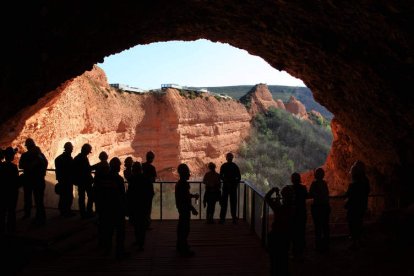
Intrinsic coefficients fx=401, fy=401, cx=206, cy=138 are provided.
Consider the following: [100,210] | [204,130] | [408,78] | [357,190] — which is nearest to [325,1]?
[408,78]

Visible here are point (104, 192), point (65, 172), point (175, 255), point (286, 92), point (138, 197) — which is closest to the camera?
point (104, 192)

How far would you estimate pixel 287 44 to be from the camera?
454 inches

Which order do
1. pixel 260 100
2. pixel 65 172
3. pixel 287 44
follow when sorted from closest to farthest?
pixel 65 172
pixel 287 44
pixel 260 100

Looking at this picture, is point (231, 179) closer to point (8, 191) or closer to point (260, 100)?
point (8, 191)

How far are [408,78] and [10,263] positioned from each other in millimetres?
7813

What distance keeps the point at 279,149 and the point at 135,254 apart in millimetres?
39611

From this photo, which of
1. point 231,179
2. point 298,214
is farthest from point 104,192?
point 231,179

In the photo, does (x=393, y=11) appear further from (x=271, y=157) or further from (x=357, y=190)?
(x=271, y=157)

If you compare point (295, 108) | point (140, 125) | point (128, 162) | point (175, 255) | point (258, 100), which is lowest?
point (175, 255)

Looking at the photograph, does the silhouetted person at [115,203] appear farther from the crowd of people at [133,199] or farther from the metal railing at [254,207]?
the metal railing at [254,207]

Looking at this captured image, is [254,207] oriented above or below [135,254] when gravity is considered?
above

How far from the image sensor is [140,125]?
1283 inches

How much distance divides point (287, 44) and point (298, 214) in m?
6.01

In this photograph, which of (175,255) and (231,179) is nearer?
(175,255)
